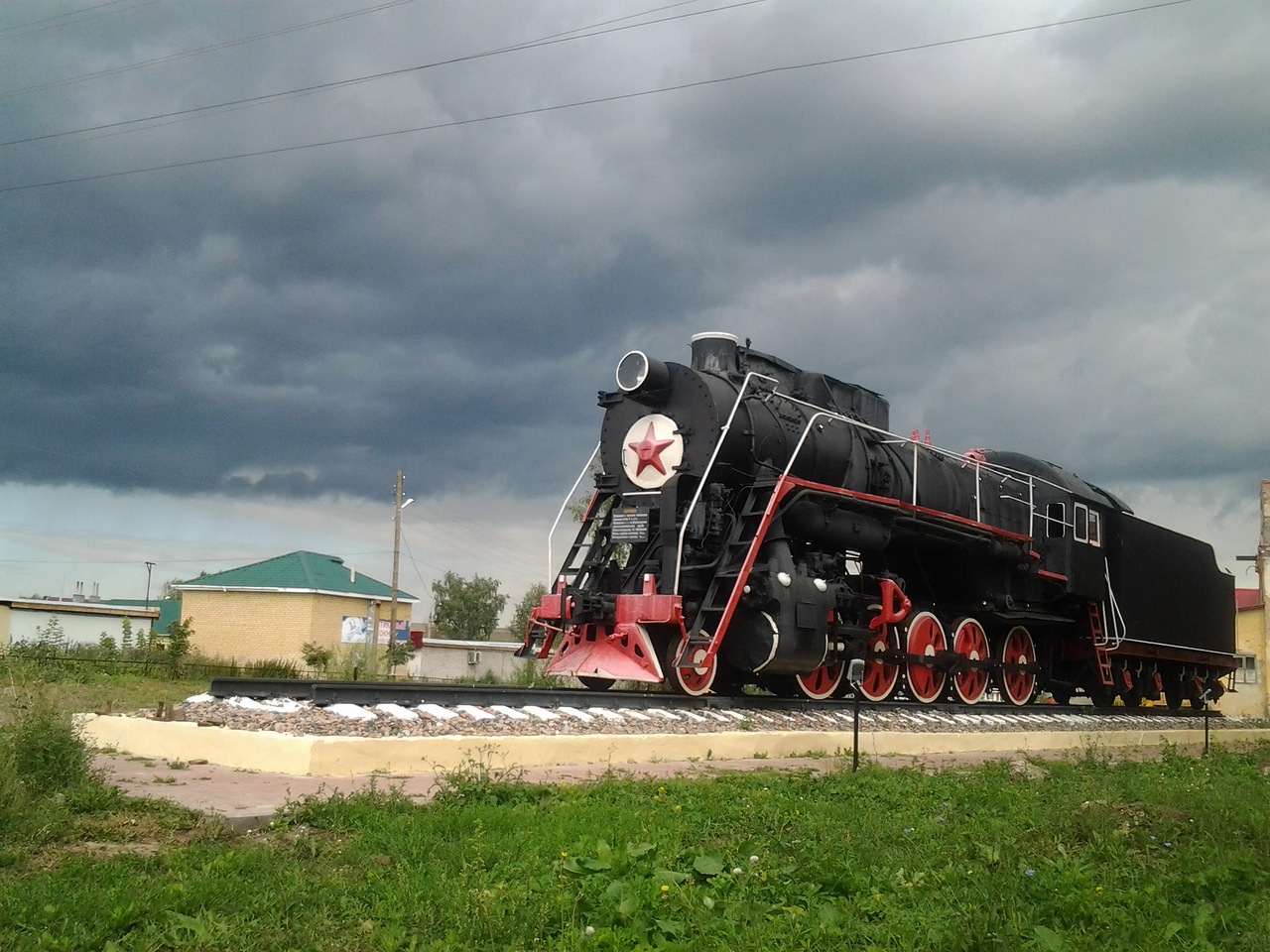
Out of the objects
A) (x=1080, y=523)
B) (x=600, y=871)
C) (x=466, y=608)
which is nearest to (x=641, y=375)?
(x=600, y=871)

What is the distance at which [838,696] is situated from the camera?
15969mm

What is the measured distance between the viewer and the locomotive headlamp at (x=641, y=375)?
13969 mm

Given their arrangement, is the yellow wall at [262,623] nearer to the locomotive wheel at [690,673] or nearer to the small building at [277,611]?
the small building at [277,611]

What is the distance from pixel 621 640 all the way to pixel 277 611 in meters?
31.8

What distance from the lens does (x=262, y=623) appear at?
136 feet

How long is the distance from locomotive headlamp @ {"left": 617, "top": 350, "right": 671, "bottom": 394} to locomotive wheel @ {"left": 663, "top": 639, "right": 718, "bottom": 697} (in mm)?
3417

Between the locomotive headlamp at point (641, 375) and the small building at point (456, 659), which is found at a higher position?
the locomotive headlamp at point (641, 375)

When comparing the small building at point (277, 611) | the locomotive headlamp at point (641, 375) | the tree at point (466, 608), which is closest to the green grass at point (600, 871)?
the locomotive headlamp at point (641, 375)

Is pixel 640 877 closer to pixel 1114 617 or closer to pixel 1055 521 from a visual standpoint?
pixel 1055 521

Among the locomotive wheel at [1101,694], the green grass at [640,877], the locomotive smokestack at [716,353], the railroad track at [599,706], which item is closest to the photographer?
the green grass at [640,877]

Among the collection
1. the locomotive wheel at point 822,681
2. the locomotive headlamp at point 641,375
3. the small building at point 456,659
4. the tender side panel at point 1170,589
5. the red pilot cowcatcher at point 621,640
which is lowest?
the small building at point 456,659

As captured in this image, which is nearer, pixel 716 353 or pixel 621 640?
pixel 621 640

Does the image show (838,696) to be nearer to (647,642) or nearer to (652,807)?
(647,642)

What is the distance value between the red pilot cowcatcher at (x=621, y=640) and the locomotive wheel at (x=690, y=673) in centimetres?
20
